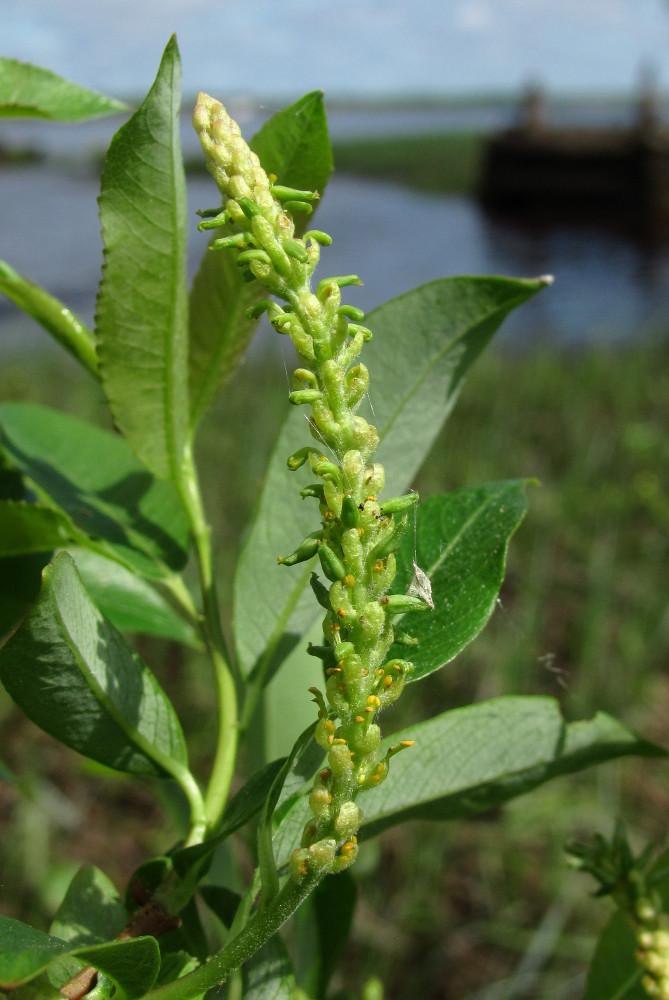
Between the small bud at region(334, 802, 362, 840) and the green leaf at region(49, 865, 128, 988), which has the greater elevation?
the small bud at region(334, 802, 362, 840)

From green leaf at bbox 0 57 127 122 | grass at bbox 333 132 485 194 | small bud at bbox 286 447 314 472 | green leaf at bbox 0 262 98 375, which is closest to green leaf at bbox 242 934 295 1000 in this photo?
small bud at bbox 286 447 314 472

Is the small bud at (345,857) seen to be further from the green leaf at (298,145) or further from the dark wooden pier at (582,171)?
the dark wooden pier at (582,171)

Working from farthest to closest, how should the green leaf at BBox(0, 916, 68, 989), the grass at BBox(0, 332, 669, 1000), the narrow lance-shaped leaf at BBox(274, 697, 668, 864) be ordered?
the grass at BBox(0, 332, 669, 1000)
the narrow lance-shaped leaf at BBox(274, 697, 668, 864)
the green leaf at BBox(0, 916, 68, 989)

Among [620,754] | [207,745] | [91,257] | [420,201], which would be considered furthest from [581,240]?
[620,754]

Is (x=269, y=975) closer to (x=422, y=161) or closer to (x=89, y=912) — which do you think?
(x=89, y=912)

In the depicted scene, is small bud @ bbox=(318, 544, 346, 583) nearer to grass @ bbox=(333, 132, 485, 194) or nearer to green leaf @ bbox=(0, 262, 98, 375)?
green leaf @ bbox=(0, 262, 98, 375)

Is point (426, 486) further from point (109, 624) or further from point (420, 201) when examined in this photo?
point (420, 201)
